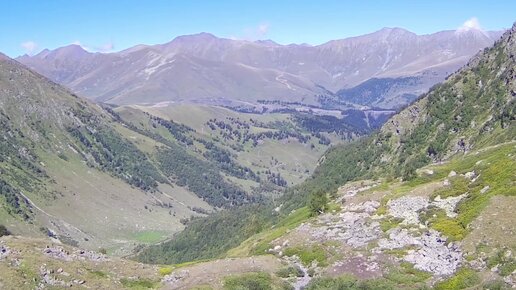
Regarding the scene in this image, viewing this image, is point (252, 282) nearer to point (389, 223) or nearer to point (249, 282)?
point (249, 282)

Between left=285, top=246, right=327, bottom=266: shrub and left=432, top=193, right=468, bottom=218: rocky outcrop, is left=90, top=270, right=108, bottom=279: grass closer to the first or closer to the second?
left=285, top=246, right=327, bottom=266: shrub

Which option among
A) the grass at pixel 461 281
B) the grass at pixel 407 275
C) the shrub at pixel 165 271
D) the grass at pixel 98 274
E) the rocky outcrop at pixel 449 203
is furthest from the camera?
the rocky outcrop at pixel 449 203

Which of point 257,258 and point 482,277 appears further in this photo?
point 257,258

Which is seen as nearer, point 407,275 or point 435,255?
point 407,275

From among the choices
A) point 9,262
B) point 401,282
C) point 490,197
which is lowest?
point 401,282

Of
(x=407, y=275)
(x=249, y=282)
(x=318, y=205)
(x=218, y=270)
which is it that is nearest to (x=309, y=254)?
(x=218, y=270)

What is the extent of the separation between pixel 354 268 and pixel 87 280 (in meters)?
42.0

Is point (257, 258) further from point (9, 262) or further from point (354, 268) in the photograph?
point (9, 262)

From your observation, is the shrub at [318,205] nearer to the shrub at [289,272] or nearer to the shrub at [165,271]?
the shrub at [289,272]

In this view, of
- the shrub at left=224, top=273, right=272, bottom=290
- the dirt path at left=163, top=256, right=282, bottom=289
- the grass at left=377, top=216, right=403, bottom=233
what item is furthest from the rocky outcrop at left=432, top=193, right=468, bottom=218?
the shrub at left=224, top=273, right=272, bottom=290

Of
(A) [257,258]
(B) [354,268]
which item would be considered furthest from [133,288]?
(B) [354,268]

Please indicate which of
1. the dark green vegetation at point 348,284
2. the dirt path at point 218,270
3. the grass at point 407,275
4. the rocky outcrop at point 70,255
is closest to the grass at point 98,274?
the rocky outcrop at point 70,255

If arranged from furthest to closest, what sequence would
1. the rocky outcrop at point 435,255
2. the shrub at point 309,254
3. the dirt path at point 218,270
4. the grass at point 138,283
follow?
the shrub at point 309,254 → the dirt path at point 218,270 → the grass at point 138,283 → the rocky outcrop at point 435,255

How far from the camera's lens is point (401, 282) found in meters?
79.2
